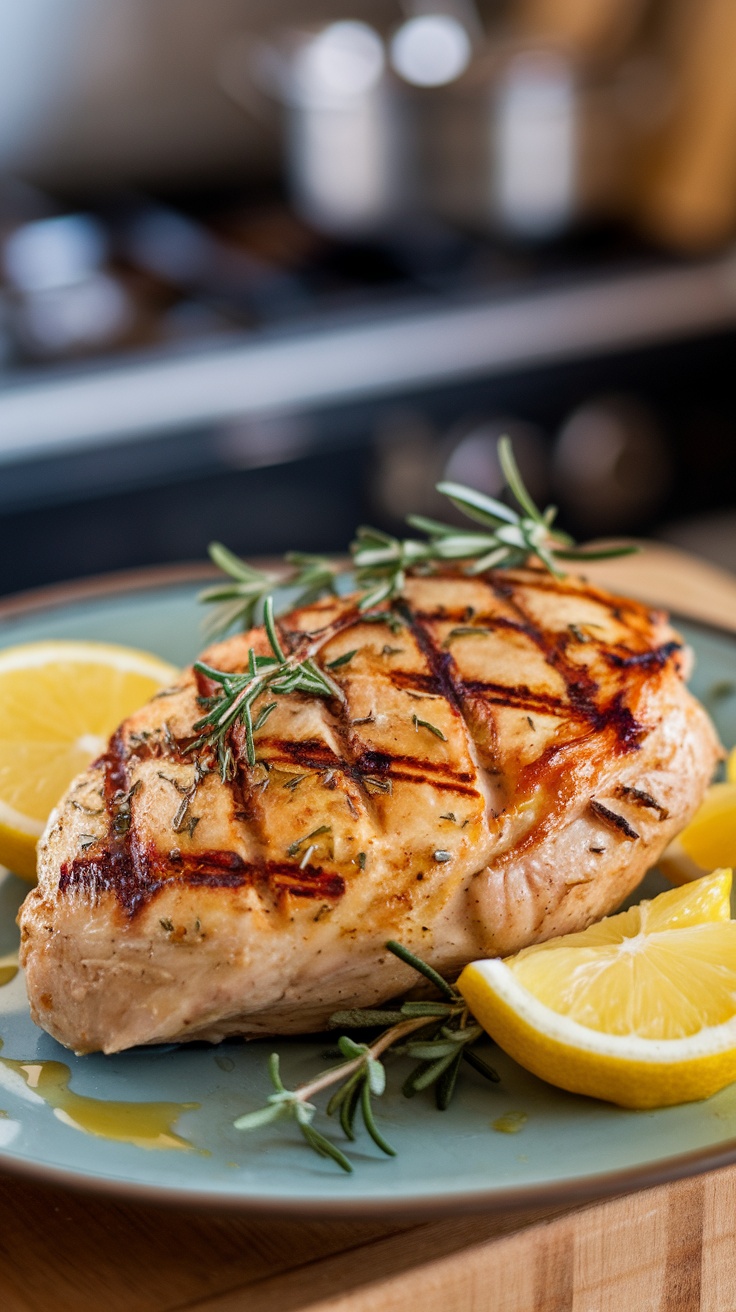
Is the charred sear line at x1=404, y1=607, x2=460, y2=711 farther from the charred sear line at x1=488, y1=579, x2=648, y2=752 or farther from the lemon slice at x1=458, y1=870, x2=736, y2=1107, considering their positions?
the lemon slice at x1=458, y1=870, x2=736, y2=1107

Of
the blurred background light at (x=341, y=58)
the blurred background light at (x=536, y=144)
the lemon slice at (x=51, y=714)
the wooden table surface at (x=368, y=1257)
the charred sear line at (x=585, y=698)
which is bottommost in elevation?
the wooden table surface at (x=368, y=1257)

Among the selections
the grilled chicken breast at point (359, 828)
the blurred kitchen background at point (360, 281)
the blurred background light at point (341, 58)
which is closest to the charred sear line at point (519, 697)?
the grilled chicken breast at point (359, 828)

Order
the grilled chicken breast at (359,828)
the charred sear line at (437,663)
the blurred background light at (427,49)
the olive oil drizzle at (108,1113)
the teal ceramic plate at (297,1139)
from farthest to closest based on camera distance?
the blurred background light at (427,49), the charred sear line at (437,663), the grilled chicken breast at (359,828), the olive oil drizzle at (108,1113), the teal ceramic plate at (297,1139)

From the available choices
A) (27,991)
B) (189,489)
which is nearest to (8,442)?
(189,489)

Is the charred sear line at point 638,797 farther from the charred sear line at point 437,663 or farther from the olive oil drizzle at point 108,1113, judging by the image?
the olive oil drizzle at point 108,1113

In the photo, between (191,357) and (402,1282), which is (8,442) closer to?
(191,357)

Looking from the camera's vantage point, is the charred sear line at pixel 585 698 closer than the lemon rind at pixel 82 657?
Yes

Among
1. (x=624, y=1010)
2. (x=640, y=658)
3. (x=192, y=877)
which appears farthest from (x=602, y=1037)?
(x=640, y=658)
